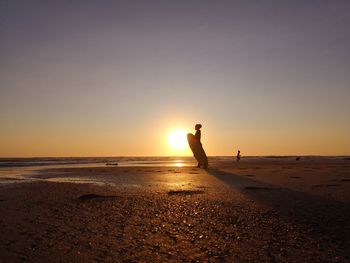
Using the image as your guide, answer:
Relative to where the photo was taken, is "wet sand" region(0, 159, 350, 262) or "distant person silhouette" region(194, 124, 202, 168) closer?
"wet sand" region(0, 159, 350, 262)

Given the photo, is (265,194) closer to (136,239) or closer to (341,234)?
(341,234)

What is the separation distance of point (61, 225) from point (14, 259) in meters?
2.06

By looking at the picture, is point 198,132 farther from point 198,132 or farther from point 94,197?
point 94,197

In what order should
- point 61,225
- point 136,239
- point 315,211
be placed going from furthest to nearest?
point 315,211 < point 61,225 < point 136,239

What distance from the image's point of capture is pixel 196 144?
3055 centimetres

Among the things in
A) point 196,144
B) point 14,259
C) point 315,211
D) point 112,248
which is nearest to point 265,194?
point 315,211

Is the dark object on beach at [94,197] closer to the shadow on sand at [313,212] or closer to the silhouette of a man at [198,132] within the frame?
the shadow on sand at [313,212]

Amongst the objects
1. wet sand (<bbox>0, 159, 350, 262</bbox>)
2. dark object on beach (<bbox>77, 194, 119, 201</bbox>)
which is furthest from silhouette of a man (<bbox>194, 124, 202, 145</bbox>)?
wet sand (<bbox>0, 159, 350, 262</bbox>)

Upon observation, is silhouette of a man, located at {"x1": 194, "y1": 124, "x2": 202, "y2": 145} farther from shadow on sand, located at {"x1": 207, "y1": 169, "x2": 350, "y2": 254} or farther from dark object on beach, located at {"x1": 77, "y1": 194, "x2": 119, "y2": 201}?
dark object on beach, located at {"x1": 77, "y1": 194, "x2": 119, "y2": 201}

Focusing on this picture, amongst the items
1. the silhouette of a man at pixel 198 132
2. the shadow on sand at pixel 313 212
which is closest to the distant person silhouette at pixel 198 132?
the silhouette of a man at pixel 198 132

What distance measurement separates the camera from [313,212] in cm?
778

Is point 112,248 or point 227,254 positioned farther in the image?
point 112,248

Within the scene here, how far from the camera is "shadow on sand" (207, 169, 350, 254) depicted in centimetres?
597

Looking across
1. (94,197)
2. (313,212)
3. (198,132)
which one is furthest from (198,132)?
(313,212)
